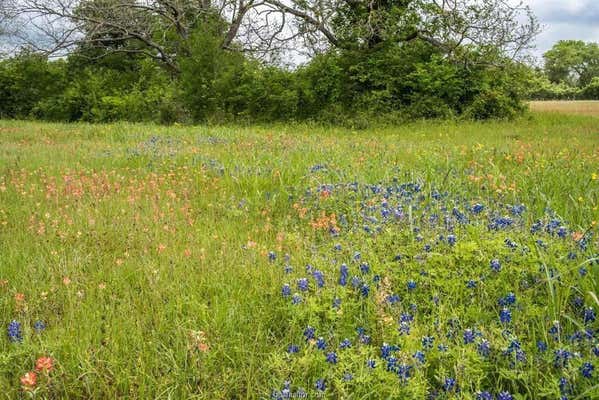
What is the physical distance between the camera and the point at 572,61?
8656 centimetres

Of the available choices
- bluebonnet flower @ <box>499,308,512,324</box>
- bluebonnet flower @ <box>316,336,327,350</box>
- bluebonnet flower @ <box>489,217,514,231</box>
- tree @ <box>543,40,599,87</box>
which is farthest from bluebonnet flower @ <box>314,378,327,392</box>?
tree @ <box>543,40,599,87</box>

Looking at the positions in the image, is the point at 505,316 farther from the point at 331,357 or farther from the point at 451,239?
the point at 331,357

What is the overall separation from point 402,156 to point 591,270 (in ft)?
15.4

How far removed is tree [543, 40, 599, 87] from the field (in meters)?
92.9

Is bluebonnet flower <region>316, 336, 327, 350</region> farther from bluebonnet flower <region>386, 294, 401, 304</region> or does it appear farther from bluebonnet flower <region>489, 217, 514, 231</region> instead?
bluebonnet flower <region>489, 217, 514, 231</region>

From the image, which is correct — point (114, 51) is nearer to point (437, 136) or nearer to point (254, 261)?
point (437, 136)

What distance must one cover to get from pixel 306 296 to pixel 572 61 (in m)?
101

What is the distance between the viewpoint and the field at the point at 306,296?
76.7 inches

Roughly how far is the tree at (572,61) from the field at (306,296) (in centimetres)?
9286

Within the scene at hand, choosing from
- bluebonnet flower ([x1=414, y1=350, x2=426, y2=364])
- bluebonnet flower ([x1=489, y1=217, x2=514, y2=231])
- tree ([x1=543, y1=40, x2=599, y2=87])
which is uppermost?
tree ([x1=543, y1=40, x2=599, y2=87])

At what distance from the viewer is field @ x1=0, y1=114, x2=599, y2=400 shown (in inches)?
76.7

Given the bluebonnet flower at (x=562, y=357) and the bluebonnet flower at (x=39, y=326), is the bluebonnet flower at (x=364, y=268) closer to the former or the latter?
the bluebonnet flower at (x=562, y=357)

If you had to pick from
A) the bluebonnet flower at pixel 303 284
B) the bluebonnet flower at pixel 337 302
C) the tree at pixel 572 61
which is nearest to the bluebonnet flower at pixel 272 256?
the bluebonnet flower at pixel 303 284

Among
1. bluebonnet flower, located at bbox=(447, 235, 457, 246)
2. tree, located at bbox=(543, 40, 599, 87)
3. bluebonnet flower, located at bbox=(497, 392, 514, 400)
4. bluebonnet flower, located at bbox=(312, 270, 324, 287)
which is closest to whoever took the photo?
bluebonnet flower, located at bbox=(497, 392, 514, 400)
